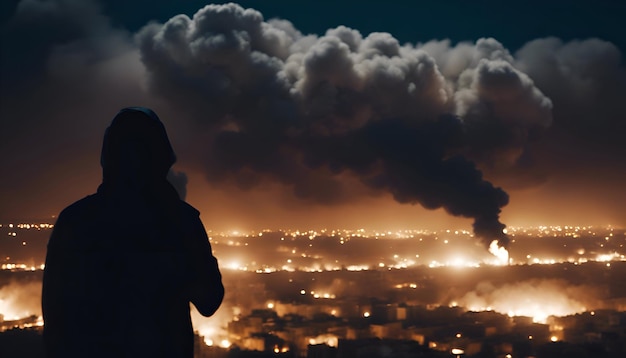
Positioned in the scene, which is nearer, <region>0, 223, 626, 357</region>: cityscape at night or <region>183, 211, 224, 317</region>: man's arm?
<region>183, 211, 224, 317</region>: man's arm

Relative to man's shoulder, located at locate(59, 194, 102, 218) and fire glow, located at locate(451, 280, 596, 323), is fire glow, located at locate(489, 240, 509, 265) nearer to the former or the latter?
fire glow, located at locate(451, 280, 596, 323)

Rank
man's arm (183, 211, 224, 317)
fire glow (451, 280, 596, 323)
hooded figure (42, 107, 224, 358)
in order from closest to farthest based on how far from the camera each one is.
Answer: hooded figure (42, 107, 224, 358), man's arm (183, 211, 224, 317), fire glow (451, 280, 596, 323)

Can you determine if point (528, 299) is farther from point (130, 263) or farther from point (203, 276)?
point (130, 263)

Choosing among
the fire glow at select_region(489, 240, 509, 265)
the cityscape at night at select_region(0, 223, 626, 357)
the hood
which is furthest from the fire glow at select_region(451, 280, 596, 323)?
the hood

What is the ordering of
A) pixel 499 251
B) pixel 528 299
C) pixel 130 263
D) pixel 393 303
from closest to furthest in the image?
1. pixel 130 263
2. pixel 393 303
3. pixel 528 299
4. pixel 499 251

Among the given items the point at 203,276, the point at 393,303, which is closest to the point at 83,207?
the point at 203,276

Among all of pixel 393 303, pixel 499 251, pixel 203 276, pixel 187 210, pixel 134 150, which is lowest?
pixel 203 276

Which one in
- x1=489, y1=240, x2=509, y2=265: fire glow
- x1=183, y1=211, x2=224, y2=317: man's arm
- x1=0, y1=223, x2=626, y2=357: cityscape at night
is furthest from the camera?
x1=489, y1=240, x2=509, y2=265: fire glow

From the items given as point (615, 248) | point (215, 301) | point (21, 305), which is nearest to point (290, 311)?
point (21, 305)

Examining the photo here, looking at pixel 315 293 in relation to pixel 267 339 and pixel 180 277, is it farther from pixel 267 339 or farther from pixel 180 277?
pixel 180 277
